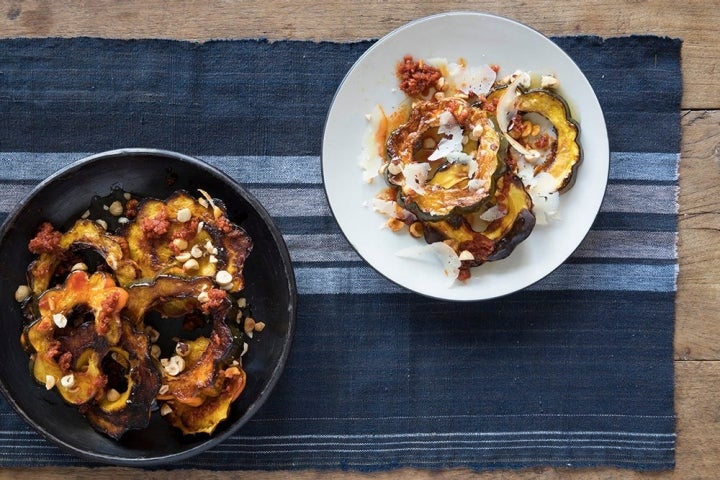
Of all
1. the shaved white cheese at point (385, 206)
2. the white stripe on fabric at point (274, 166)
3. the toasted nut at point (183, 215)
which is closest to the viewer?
the toasted nut at point (183, 215)

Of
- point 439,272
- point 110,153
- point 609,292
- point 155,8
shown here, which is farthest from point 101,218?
point 609,292

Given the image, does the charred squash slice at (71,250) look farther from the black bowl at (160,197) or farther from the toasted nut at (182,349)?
the toasted nut at (182,349)

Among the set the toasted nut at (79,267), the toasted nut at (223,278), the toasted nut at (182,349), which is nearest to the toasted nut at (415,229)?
the toasted nut at (223,278)

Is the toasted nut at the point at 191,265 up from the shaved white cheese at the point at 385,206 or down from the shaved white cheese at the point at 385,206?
down

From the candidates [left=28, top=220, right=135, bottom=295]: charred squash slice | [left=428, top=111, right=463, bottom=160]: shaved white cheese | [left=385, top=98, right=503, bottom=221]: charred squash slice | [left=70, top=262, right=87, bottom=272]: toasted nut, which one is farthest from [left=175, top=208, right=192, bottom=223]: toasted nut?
[left=428, top=111, right=463, bottom=160]: shaved white cheese

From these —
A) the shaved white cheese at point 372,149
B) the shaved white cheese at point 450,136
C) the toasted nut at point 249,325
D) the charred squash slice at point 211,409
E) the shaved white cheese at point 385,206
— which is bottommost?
the charred squash slice at point 211,409

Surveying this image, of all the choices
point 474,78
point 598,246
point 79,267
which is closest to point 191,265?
point 79,267

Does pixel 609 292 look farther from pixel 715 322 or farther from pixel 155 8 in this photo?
pixel 155 8
